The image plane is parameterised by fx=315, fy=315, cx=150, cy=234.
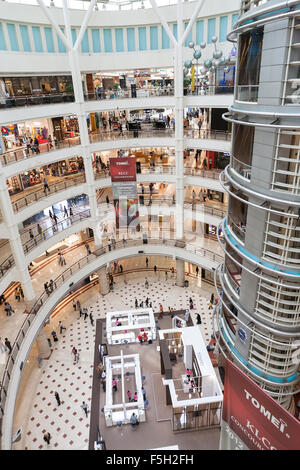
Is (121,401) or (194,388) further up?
(194,388)

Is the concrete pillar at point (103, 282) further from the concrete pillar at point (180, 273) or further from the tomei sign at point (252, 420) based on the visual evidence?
the tomei sign at point (252, 420)

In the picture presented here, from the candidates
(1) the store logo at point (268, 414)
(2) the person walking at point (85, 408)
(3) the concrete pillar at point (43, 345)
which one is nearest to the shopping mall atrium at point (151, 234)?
(1) the store logo at point (268, 414)

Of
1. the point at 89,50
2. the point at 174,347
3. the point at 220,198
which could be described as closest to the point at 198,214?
the point at 220,198

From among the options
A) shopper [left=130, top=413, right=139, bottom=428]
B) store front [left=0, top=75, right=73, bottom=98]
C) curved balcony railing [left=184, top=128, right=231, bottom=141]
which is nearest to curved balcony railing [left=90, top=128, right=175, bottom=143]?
curved balcony railing [left=184, top=128, right=231, bottom=141]

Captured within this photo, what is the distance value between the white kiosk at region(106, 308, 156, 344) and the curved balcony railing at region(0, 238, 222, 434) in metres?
3.93

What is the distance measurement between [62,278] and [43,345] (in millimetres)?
4190

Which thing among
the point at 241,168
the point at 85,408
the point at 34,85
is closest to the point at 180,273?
the point at 85,408

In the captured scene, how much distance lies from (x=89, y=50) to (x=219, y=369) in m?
21.8

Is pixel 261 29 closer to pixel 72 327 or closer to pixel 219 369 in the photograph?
pixel 219 369

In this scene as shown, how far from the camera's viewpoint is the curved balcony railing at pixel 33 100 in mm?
16109

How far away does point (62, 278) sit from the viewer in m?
20.5

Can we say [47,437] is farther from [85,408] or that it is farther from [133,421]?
[133,421]
